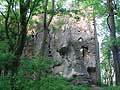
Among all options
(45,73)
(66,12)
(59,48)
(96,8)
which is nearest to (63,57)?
(59,48)

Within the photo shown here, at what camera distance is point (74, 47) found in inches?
956

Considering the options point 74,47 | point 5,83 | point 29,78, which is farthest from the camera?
point 74,47

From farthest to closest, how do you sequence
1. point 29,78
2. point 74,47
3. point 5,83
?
point 74,47
point 29,78
point 5,83

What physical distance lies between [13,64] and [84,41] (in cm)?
1801

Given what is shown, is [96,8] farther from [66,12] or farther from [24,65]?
[24,65]

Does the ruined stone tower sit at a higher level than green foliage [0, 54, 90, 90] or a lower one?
higher

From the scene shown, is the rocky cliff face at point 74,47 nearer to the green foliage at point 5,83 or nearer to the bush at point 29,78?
the bush at point 29,78

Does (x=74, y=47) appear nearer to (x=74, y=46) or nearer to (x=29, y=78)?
(x=74, y=46)

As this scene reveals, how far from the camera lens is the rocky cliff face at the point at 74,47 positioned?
23453 millimetres

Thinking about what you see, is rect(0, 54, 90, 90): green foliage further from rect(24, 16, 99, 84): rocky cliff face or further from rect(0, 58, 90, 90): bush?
rect(24, 16, 99, 84): rocky cliff face

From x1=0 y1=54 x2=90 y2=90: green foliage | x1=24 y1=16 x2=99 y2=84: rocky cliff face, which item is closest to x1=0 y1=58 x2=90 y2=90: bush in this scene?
x1=0 y1=54 x2=90 y2=90: green foliage

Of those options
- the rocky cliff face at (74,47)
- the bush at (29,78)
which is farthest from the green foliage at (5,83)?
the rocky cliff face at (74,47)

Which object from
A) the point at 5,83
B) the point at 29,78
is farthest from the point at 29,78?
the point at 5,83

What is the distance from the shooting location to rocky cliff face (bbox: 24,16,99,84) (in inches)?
923
